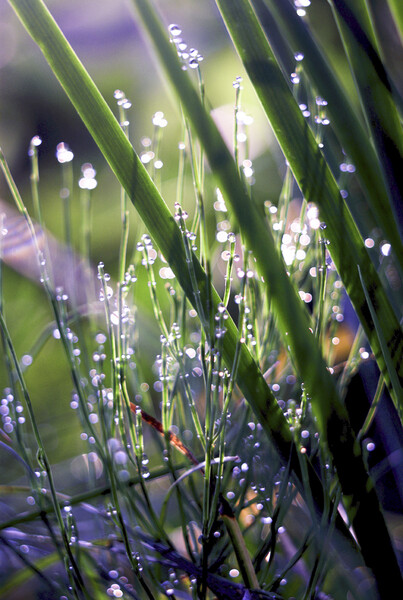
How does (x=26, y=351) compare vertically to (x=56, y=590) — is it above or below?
above

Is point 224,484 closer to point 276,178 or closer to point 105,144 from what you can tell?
point 105,144

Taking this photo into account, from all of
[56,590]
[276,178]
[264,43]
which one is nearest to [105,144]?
[264,43]

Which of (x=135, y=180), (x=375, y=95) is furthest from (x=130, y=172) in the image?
(x=375, y=95)

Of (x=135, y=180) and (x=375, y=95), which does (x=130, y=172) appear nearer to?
(x=135, y=180)

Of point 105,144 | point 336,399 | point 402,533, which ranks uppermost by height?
point 105,144
